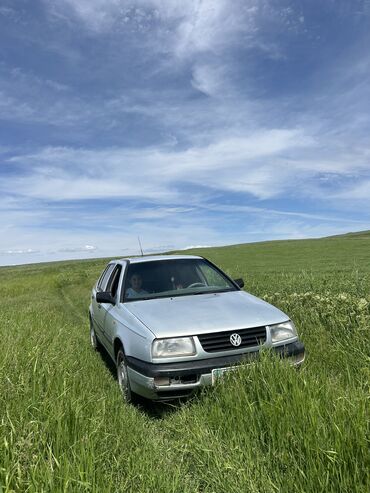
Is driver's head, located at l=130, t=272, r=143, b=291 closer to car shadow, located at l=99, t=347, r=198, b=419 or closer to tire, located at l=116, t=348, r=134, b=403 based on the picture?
tire, located at l=116, t=348, r=134, b=403

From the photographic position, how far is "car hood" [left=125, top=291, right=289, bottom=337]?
4.23 metres

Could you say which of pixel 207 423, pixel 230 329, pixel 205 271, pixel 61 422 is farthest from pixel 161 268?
pixel 61 422

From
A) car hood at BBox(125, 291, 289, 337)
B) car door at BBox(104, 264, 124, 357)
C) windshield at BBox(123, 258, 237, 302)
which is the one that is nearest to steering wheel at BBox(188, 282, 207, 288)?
windshield at BBox(123, 258, 237, 302)

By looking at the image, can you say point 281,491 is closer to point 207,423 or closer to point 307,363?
point 207,423

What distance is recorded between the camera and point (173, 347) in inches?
164

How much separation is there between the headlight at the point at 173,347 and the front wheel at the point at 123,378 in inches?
29.6

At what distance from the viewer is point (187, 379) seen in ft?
13.6

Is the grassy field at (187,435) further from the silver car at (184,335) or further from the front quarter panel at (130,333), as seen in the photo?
the front quarter panel at (130,333)

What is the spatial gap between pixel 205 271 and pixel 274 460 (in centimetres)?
378

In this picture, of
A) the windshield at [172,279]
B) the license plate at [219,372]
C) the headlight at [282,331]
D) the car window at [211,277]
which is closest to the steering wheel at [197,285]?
the windshield at [172,279]

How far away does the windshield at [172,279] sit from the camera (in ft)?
18.7

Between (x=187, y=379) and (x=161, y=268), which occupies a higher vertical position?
(x=161, y=268)

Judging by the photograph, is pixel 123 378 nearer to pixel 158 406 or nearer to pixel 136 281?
pixel 158 406

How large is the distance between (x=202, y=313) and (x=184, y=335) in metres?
0.50
